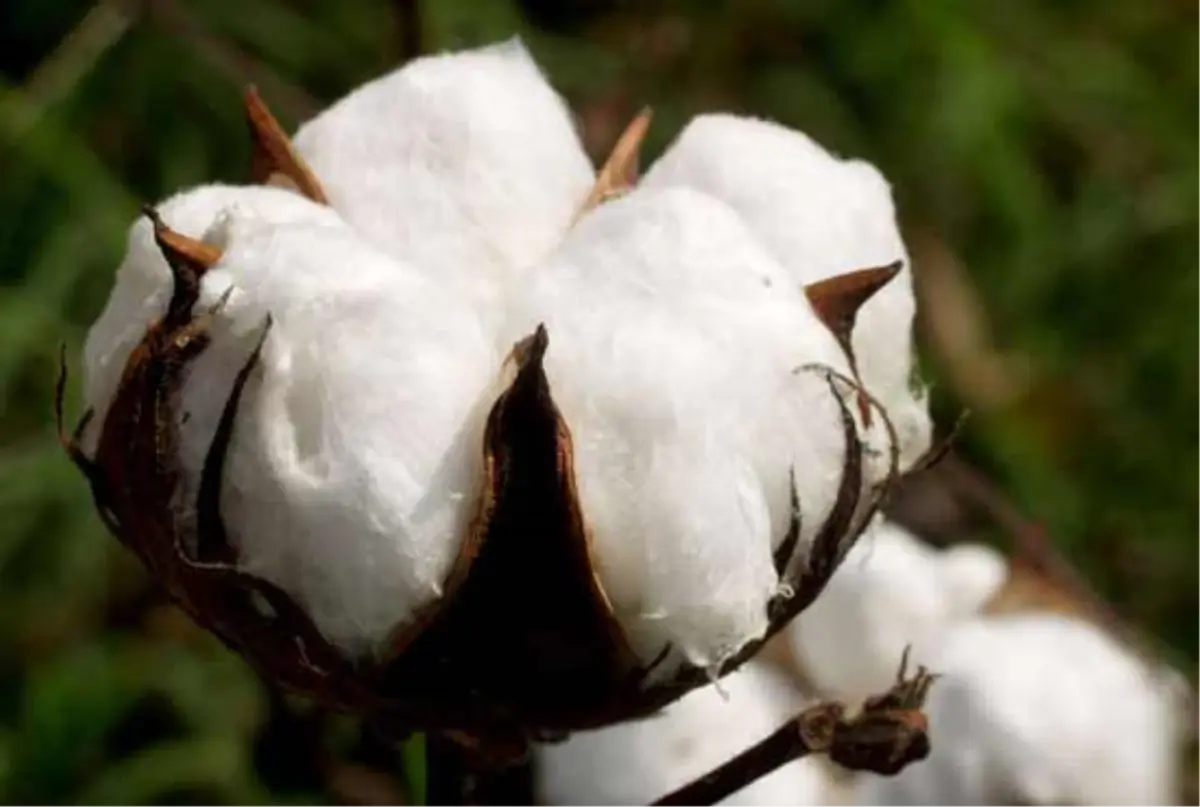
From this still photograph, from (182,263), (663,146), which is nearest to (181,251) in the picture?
(182,263)

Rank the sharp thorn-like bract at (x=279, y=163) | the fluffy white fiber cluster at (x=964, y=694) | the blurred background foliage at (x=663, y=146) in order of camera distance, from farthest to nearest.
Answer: the blurred background foliage at (x=663, y=146) → the fluffy white fiber cluster at (x=964, y=694) → the sharp thorn-like bract at (x=279, y=163)

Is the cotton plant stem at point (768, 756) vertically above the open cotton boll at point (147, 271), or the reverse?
the open cotton boll at point (147, 271)

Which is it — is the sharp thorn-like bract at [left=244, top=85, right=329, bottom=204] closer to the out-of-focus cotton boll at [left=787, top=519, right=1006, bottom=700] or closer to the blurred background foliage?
the out-of-focus cotton boll at [left=787, top=519, right=1006, bottom=700]

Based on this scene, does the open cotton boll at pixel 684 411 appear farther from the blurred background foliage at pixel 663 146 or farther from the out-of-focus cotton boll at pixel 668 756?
the blurred background foliage at pixel 663 146

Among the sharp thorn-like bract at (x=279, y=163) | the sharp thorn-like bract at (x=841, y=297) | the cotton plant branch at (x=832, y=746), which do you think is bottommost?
A: the cotton plant branch at (x=832, y=746)

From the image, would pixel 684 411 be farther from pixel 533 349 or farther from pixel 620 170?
pixel 620 170

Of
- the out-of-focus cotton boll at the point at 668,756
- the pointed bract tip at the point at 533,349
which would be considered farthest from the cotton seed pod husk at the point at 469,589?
the out-of-focus cotton boll at the point at 668,756

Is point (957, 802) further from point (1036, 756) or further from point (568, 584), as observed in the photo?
point (568, 584)

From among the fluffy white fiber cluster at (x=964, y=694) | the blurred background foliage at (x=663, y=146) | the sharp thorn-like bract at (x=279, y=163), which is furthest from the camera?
the blurred background foliage at (x=663, y=146)

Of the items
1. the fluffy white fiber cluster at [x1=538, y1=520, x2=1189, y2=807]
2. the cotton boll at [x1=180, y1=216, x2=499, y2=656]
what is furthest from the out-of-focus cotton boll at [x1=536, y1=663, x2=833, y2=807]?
the cotton boll at [x1=180, y1=216, x2=499, y2=656]
